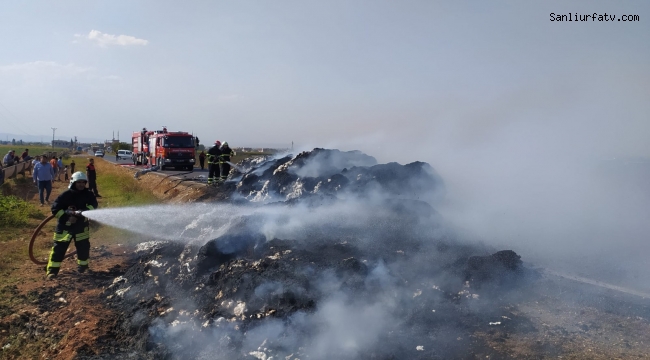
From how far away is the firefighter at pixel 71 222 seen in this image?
740cm

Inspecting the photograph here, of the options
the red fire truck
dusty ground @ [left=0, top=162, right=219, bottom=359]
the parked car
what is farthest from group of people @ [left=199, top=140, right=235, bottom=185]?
the parked car

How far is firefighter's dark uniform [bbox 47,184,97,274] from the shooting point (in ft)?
24.3

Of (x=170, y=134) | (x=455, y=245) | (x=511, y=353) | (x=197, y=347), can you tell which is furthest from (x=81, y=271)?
(x=170, y=134)

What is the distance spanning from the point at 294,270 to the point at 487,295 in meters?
2.50

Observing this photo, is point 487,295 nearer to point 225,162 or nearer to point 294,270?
point 294,270

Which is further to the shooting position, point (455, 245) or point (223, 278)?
point (455, 245)

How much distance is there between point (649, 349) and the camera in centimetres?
448

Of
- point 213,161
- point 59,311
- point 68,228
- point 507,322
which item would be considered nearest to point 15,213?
point 213,161

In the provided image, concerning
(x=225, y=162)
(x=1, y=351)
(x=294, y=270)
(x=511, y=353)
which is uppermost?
(x=225, y=162)

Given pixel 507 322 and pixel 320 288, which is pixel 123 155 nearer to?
pixel 320 288

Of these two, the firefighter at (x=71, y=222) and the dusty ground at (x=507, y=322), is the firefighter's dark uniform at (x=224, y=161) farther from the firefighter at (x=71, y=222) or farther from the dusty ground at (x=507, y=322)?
the dusty ground at (x=507, y=322)

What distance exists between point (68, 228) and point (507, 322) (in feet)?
22.4

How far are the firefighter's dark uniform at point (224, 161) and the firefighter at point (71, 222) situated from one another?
842cm

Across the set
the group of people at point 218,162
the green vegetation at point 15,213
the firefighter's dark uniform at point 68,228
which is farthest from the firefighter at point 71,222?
the group of people at point 218,162
